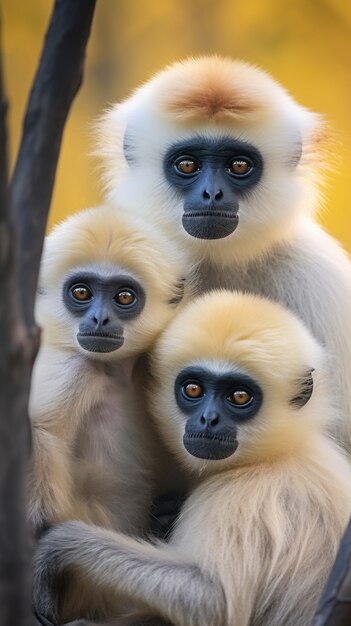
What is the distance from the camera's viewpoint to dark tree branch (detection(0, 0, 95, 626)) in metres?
2.45

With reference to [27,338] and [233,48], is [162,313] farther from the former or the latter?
[233,48]

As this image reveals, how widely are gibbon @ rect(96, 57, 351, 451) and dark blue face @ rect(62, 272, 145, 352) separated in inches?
24.1

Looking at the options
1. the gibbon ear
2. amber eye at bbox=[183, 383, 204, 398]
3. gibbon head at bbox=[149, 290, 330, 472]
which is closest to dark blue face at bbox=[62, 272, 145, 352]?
gibbon head at bbox=[149, 290, 330, 472]

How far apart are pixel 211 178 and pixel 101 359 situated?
41.6 inches

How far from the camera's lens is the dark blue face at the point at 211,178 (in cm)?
468

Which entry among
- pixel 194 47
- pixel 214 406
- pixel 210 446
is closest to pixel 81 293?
pixel 214 406

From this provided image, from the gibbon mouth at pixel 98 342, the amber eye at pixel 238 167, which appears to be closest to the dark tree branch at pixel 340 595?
the gibbon mouth at pixel 98 342

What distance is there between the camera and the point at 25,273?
2666 millimetres

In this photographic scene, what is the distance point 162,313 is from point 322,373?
0.67 m

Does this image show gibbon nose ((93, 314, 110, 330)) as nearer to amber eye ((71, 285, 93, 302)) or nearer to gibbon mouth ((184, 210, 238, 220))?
amber eye ((71, 285, 93, 302))

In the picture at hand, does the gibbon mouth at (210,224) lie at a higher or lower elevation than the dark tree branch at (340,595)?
higher

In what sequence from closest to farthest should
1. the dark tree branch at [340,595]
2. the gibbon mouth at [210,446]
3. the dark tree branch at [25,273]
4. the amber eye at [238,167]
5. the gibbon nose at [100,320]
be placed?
the dark tree branch at [25,273] → the dark tree branch at [340,595] → the gibbon mouth at [210,446] → the gibbon nose at [100,320] → the amber eye at [238,167]

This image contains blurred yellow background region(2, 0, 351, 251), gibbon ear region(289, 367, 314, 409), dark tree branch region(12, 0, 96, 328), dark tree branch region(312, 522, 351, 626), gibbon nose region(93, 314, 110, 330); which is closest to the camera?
dark tree branch region(12, 0, 96, 328)

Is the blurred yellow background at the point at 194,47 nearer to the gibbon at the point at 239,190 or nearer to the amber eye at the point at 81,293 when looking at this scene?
the gibbon at the point at 239,190
